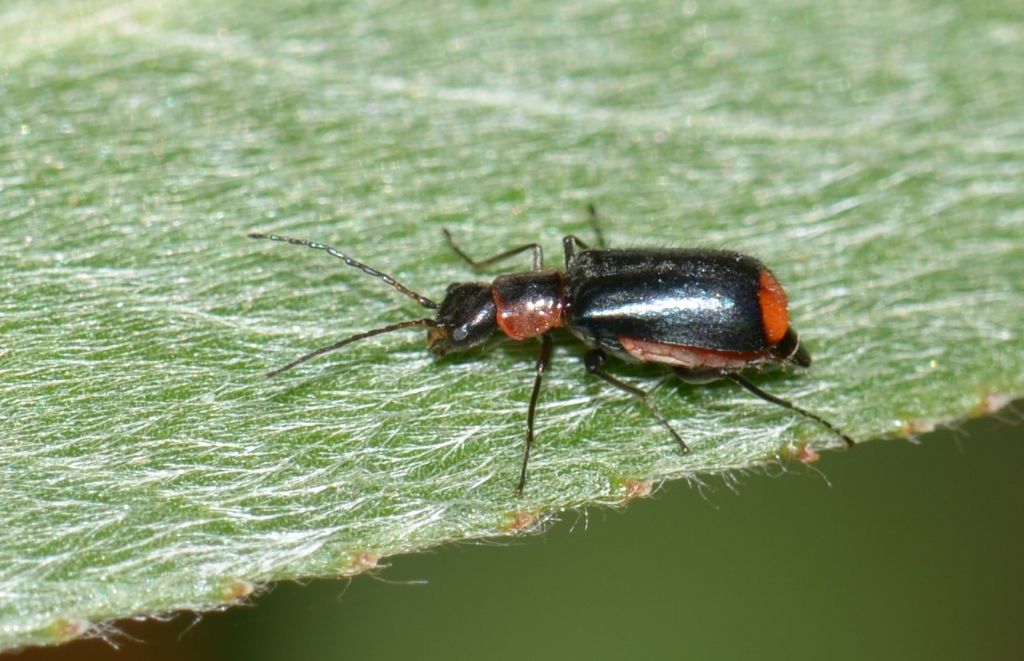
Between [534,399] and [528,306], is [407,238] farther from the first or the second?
[534,399]

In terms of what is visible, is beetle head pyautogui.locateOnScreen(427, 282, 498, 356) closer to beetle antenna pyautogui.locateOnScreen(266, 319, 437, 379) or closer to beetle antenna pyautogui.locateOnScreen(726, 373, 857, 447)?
beetle antenna pyautogui.locateOnScreen(266, 319, 437, 379)

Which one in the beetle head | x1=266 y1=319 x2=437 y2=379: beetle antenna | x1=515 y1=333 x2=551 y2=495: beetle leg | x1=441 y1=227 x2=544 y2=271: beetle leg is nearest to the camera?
x1=515 y1=333 x2=551 y2=495: beetle leg

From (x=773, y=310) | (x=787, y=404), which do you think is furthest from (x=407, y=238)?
(x=787, y=404)

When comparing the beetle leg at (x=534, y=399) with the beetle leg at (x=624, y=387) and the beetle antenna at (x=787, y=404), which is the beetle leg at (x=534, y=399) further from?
the beetle antenna at (x=787, y=404)

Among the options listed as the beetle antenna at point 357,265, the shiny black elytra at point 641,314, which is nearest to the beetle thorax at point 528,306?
the shiny black elytra at point 641,314

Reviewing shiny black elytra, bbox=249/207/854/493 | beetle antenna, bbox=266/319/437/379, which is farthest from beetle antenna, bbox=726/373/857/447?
beetle antenna, bbox=266/319/437/379

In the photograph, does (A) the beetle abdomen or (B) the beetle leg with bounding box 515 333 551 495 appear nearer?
(B) the beetle leg with bounding box 515 333 551 495

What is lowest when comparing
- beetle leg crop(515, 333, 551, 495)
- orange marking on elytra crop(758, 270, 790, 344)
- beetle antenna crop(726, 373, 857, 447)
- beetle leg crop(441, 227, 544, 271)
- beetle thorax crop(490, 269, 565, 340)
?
beetle antenna crop(726, 373, 857, 447)
